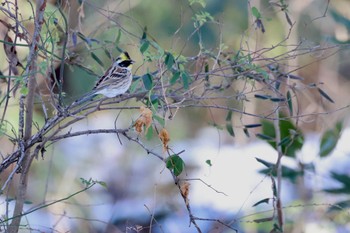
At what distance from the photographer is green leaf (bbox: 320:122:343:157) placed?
12.1 ft

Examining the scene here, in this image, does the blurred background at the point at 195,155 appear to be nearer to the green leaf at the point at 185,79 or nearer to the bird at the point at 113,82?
the bird at the point at 113,82

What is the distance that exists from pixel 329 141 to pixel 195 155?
8.90 ft

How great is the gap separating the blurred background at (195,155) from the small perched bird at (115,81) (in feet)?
1.02

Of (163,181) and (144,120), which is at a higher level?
(163,181)

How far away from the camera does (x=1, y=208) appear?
348cm

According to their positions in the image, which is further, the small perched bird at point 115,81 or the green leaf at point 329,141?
the green leaf at point 329,141

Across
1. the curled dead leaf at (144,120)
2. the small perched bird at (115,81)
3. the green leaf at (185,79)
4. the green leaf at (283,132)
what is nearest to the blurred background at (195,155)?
the green leaf at (283,132)

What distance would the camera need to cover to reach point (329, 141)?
372cm

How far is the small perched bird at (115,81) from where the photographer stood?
292cm

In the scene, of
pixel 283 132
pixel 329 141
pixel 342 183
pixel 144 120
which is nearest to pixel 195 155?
pixel 342 183

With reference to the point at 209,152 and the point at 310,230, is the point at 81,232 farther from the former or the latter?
the point at 209,152

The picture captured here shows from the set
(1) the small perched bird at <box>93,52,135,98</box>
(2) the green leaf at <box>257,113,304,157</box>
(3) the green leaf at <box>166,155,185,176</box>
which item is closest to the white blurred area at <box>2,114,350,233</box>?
(2) the green leaf at <box>257,113,304,157</box>

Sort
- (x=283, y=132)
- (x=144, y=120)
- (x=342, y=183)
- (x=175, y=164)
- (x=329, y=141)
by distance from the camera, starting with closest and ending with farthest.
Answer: (x=144, y=120) < (x=175, y=164) < (x=283, y=132) < (x=329, y=141) < (x=342, y=183)

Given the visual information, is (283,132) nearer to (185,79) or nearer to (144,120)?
(185,79)
